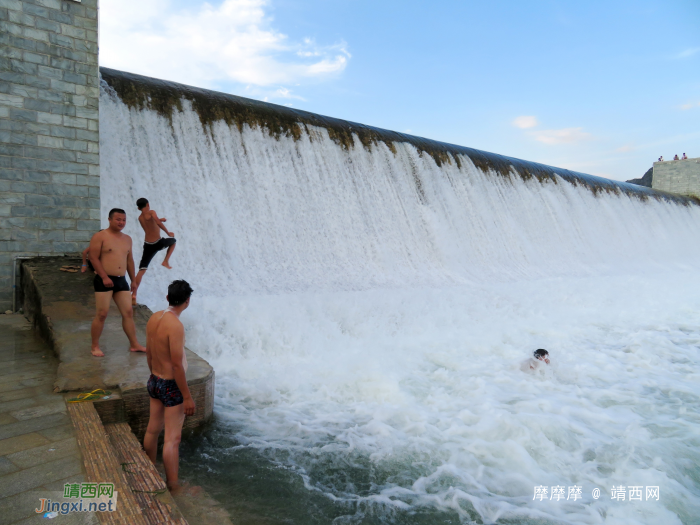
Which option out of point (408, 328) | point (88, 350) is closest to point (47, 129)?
point (88, 350)

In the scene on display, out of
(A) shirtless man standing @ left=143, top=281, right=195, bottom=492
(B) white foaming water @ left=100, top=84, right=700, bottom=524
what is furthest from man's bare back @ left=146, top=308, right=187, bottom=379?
(B) white foaming water @ left=100, top=84, right=700, bottom=524

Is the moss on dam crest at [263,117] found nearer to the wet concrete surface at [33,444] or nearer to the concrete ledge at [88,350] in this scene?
the concrete ledge at [88,350]

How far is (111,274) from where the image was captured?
3.83 metres

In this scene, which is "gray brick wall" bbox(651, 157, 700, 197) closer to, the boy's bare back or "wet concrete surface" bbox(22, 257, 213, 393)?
the boy's bare back

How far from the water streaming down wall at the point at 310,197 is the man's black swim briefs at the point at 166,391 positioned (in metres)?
5.33

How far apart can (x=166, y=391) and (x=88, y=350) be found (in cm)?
185

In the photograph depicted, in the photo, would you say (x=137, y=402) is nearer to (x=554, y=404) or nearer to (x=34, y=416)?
(x=34, y=416)

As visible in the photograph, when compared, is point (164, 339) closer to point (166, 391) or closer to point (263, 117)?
point (166, 391)

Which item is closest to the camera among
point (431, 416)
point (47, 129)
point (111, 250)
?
point (111, 250)

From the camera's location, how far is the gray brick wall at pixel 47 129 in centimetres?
585

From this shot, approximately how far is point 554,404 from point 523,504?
1.86 meters

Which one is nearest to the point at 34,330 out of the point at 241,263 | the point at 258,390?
the point at 258,390

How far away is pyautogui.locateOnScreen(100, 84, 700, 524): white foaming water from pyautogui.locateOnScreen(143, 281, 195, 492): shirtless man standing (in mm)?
982

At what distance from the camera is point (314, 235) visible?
10.1 metres
